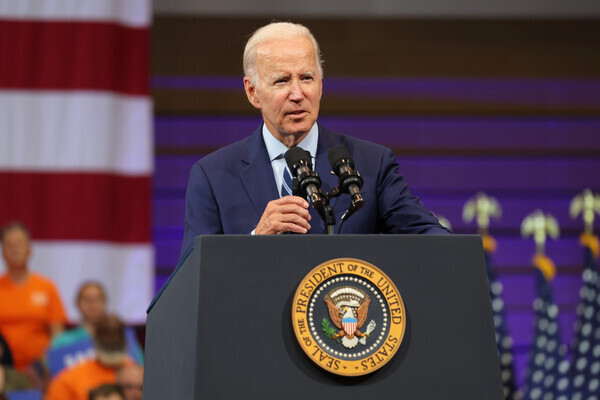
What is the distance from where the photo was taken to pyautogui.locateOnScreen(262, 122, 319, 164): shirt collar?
6.06 feet

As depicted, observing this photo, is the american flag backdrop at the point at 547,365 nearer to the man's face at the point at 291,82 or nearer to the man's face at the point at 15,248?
the man's face at the point at 15,248

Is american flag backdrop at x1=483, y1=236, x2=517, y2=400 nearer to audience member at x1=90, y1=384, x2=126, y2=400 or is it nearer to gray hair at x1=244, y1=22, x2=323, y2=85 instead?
audience member at x1=90, y1=384, x2=126, y2=400

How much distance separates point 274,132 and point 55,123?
380 cm

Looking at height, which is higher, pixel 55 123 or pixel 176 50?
pixel 176 50


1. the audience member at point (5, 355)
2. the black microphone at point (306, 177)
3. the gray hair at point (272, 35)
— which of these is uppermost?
the gray hair at point (272, 35)

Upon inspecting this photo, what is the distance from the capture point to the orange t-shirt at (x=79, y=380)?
4.32 meters

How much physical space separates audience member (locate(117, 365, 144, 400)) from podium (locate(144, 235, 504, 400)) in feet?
10.3

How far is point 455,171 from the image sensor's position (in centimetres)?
608

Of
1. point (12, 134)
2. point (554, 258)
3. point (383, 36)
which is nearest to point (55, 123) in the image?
point (12, 134)

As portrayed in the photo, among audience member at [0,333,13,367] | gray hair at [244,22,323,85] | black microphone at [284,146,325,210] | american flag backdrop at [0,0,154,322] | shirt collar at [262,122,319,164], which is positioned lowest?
audience member at [0,333,13,367]

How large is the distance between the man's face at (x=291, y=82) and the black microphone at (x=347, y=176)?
266 millimetres

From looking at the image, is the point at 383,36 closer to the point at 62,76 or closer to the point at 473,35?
the point at 473,35

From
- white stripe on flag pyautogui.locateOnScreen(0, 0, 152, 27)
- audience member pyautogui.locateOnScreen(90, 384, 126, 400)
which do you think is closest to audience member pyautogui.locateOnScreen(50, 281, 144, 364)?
audience member pyautogui.locateOnScreen(90, 384, 126, 400)

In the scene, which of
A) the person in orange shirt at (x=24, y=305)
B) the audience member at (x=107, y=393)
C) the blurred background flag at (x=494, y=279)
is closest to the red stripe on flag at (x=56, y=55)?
the person in orange shirt at (x=24, y=305)
